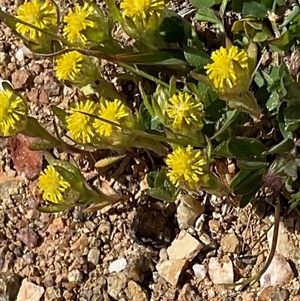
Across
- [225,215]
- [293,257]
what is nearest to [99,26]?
[225,215]

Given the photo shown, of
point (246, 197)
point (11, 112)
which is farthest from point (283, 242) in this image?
point (11, 112)

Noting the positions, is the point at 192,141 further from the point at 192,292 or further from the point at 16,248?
the point at 16,248

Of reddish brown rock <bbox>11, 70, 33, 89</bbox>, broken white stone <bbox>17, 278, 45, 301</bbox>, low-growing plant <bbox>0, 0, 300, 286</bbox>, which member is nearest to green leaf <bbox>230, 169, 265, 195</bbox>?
low-growing plant <bbox>0, 0, 300, 286</bbox>

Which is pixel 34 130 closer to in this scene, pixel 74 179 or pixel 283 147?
pixel 74 179

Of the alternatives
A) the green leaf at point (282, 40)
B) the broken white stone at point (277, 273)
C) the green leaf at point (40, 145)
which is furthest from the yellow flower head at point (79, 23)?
the broken white stone at point (277, 273)

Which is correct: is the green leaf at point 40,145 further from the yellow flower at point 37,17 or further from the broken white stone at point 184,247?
the broken white stone at point 184,247

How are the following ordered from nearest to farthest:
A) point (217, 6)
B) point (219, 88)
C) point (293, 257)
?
point (219, 88)
point (293, 257)
point (217, 6)

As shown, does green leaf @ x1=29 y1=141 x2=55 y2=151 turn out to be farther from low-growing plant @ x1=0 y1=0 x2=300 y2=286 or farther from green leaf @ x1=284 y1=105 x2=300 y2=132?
green leaf @ x1=284 y1=105 x2=300 y2=132
